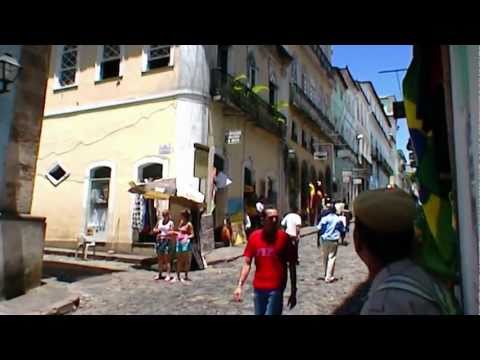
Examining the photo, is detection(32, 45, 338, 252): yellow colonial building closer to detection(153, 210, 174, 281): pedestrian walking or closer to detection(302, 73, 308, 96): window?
detection(153, 210, 174, 281): pedestrian walking

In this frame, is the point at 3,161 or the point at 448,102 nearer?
the point at 448,102

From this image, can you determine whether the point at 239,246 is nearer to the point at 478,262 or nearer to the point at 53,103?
the point at 53,103

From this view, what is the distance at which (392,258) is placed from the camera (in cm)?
141

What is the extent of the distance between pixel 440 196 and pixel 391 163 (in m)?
63.4

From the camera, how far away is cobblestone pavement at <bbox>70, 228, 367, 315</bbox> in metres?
6.55

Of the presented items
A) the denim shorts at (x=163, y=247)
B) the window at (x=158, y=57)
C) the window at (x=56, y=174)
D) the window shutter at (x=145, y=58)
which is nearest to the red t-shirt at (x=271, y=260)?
the denim shorts at (x=163, y=247)

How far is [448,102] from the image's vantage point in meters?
2.33

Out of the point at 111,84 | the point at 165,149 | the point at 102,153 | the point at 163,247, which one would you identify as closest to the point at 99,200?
the point at 102,153

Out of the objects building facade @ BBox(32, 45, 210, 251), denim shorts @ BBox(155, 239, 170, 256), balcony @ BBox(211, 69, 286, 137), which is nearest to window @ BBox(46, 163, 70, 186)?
building facade @ BBox(32, 45, 210, 251)
